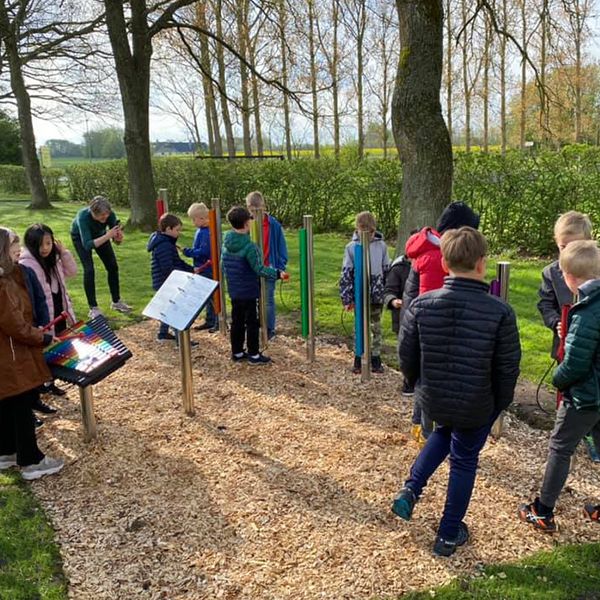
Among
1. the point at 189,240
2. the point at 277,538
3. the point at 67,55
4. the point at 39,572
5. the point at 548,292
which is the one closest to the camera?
the point at 39,572

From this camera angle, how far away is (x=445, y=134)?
752 cm

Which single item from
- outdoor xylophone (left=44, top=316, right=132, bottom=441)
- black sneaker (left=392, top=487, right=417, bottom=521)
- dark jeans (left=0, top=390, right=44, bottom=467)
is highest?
outdoor xylophone (left=44, top=316, right=132, bottom=441)

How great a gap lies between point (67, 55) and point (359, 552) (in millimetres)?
21472

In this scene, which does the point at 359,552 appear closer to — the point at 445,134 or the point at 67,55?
the point at 445,134

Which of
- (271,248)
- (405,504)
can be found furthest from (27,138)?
(405,504)

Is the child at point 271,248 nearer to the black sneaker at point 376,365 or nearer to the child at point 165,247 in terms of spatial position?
the child at point 165,247

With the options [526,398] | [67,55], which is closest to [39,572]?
[526,398]

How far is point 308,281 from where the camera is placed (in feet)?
20.6

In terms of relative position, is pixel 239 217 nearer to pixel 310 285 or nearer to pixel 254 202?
pixel 254 202

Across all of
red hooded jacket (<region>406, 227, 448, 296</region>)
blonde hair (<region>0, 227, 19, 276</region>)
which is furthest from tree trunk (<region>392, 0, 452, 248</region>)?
blonde hair (<region>0, 227, 19, 276</region>)

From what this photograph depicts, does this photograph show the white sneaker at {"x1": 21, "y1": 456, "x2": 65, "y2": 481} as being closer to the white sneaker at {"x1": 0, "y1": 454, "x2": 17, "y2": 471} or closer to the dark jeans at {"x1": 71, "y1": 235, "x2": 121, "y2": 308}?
the white sneaker at {"x1": 0, "y1": 454, "x2": 17, "y2": 471}

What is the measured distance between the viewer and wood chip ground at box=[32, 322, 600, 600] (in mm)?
3273

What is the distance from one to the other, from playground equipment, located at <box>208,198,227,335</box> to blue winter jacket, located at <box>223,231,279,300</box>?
2.02 ft

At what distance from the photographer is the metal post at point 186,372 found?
514cm
